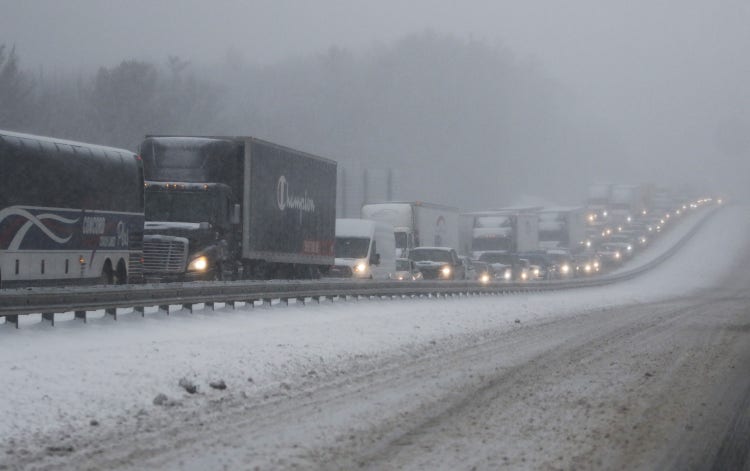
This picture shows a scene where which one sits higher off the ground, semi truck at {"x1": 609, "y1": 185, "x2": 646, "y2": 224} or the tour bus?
semi truck at {"x1": 609, "y1": 185, "x2": 646, "y2": 224}

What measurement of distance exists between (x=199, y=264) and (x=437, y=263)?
58.9 feet

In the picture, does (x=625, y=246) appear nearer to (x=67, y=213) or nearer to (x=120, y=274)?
(x=120, y=274)

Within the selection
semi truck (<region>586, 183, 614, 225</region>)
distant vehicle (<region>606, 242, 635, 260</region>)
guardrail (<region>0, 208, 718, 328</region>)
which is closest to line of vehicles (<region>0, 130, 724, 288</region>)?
guardrail (<region>0, 208, 718, 328</region>)

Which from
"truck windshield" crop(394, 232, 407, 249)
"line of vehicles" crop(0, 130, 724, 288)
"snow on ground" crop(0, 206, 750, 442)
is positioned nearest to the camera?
"snow on ground" crop(0, 206, 750, 442)

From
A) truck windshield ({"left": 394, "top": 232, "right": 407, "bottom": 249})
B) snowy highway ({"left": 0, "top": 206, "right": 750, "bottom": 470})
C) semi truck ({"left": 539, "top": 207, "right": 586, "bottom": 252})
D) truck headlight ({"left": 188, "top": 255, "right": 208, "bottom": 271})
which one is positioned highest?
semi truck ({"left": 539, "top": 207, "right": 586, "bottom": 252})

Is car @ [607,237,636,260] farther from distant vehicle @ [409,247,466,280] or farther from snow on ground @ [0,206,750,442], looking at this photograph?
snow on ground @ [0,206,750,442]

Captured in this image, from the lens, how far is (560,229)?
70812 mm

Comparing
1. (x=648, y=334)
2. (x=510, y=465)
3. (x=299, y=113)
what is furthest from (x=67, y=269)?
(x=299, y=113)

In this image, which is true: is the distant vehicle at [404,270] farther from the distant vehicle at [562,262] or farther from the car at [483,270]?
the distant vehicle at [562,262]

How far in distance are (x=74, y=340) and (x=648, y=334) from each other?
37.8 ft

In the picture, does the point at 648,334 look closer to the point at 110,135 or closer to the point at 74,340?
the point at 74,340

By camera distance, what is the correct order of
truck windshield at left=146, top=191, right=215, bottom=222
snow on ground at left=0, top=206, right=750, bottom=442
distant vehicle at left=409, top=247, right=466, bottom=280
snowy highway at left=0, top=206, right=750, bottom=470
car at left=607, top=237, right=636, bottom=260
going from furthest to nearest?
car at left=607, top=237, right=636, bottom=260, distant vehicle at left=409, top=247, right=466, bottom=280, truck windshield at left=146, top=191, right=215, bottom=222, snow on ground at left=0, top=206, right=750, bottom=442, snowy highway at left=0, top=206, right=750, bottom=470

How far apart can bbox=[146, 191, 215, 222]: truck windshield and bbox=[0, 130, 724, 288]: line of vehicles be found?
0.02 m

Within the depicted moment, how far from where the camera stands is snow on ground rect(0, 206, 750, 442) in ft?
33.6
